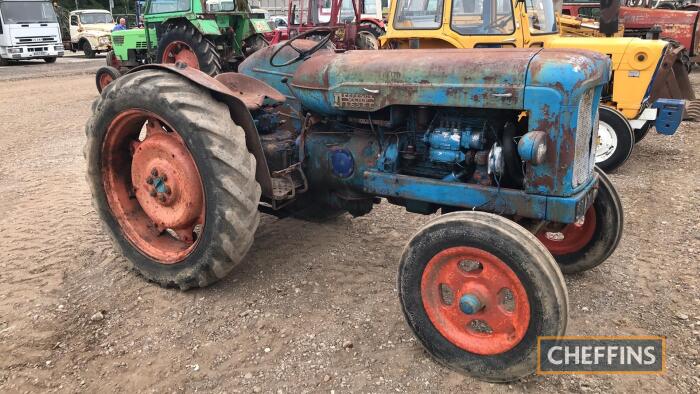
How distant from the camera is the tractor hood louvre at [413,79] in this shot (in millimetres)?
2590

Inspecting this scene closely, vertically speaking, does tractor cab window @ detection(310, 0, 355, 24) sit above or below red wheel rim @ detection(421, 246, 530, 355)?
above

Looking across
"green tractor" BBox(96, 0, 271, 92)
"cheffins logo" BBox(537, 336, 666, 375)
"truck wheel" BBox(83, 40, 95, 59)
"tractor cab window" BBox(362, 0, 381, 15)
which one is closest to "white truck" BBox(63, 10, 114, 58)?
"truck wheel" BBox(83, 40, 95, 59)

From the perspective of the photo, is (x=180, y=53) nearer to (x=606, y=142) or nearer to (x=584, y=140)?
(x=606, y=142)

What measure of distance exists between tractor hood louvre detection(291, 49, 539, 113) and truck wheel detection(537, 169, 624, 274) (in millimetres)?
1067

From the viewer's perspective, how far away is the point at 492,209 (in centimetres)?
278

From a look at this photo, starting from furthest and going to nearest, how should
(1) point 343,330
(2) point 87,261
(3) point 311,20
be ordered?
(3) point 311,20 < (2) point 87,261 < (1) point 343,330

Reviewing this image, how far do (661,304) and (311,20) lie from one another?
10327 millimetres

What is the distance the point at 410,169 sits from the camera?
3.13m

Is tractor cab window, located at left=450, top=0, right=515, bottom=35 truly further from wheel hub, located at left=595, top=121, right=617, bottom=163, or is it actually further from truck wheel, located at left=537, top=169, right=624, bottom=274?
truck wheel, located at left=537, top=169, right=624, bottom=274

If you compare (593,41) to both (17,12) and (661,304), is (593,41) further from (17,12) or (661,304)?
(17,12)

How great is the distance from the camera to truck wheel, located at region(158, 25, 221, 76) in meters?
9.66

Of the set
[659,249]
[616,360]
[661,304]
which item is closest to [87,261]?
[616,360]

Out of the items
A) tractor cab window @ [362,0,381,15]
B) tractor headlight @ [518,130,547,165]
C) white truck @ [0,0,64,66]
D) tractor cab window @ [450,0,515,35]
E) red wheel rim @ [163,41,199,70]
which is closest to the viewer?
tractor headlight @ [518,130,547,165]

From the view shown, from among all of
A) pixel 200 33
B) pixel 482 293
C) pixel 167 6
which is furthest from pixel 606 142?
pixel 167 6
